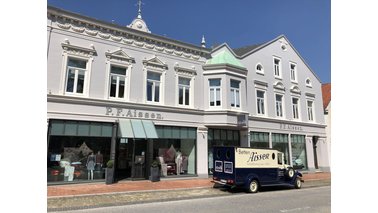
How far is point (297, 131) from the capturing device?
2550cm

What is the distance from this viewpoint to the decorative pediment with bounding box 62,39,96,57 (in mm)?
15102

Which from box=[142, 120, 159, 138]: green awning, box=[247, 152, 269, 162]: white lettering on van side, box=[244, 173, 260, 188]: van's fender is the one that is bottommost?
box=[244, 173, 260, 188]: van's fender

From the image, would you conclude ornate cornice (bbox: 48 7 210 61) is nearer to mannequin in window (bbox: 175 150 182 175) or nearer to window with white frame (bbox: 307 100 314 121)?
mannequin in window (bbox: 175 150 182 175)

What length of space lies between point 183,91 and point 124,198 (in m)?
9.50

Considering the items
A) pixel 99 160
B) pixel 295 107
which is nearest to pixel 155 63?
pixel 99 160

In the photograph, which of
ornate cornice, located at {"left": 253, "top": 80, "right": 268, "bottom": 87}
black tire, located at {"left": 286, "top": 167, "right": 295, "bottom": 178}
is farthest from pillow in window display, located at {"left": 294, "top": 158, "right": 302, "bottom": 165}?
black tire, located at {"left": 286, "top": 167, "right": 295, "bottom": 178}

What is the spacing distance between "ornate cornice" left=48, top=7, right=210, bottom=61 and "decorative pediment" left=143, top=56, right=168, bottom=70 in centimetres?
71

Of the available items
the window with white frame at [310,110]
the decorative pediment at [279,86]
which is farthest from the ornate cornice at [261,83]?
the window with white frame at [310,110]

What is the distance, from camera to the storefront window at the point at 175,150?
58.6 ft

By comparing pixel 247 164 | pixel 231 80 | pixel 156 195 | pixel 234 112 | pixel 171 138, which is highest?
pixel 231 80
